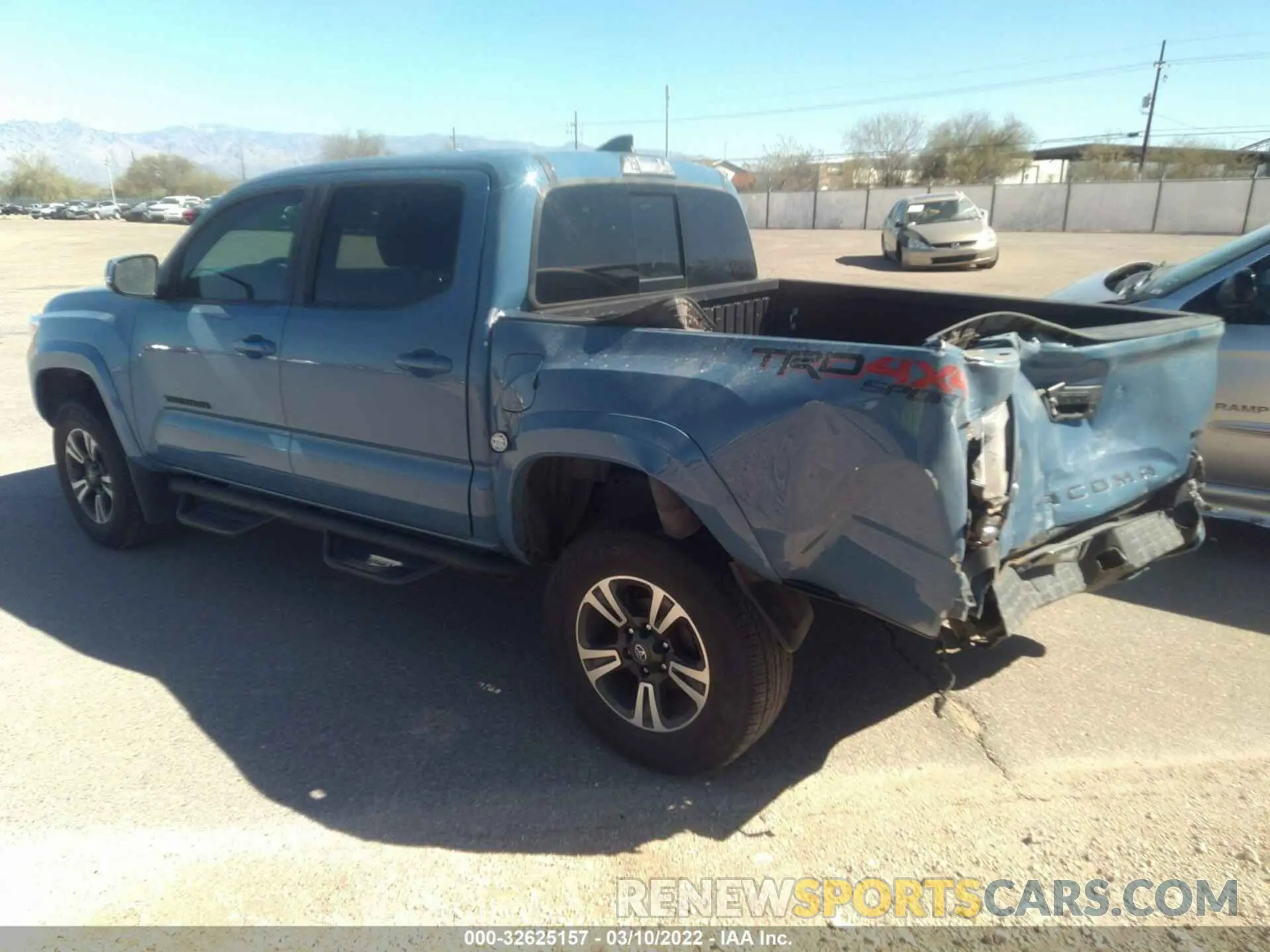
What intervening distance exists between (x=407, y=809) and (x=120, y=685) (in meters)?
1.59

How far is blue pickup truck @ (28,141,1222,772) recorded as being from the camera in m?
2.50

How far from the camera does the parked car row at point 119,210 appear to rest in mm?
55406

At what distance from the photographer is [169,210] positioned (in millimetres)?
56250

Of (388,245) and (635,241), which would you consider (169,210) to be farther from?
(635,241)

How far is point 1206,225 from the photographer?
105 ft

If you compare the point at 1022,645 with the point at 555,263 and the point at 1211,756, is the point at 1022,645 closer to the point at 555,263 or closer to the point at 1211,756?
the point at 1211,756

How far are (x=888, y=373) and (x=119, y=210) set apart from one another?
3180 inches

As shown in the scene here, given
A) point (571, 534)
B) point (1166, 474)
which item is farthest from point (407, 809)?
point (1166, 474)

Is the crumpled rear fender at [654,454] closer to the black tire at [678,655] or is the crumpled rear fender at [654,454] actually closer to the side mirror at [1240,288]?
the black tire at [678,655]

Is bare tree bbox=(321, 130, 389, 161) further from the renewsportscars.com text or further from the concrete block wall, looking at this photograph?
the renewsportscars.com text

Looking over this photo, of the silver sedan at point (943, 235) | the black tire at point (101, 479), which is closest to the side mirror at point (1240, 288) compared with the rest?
the black tire at point (101, 479)

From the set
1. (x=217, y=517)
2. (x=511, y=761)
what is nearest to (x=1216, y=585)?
(x=511, y=761)

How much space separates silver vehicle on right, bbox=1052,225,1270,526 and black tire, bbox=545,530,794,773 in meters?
2.80

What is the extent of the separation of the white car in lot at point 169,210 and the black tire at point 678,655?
54.5 meters
